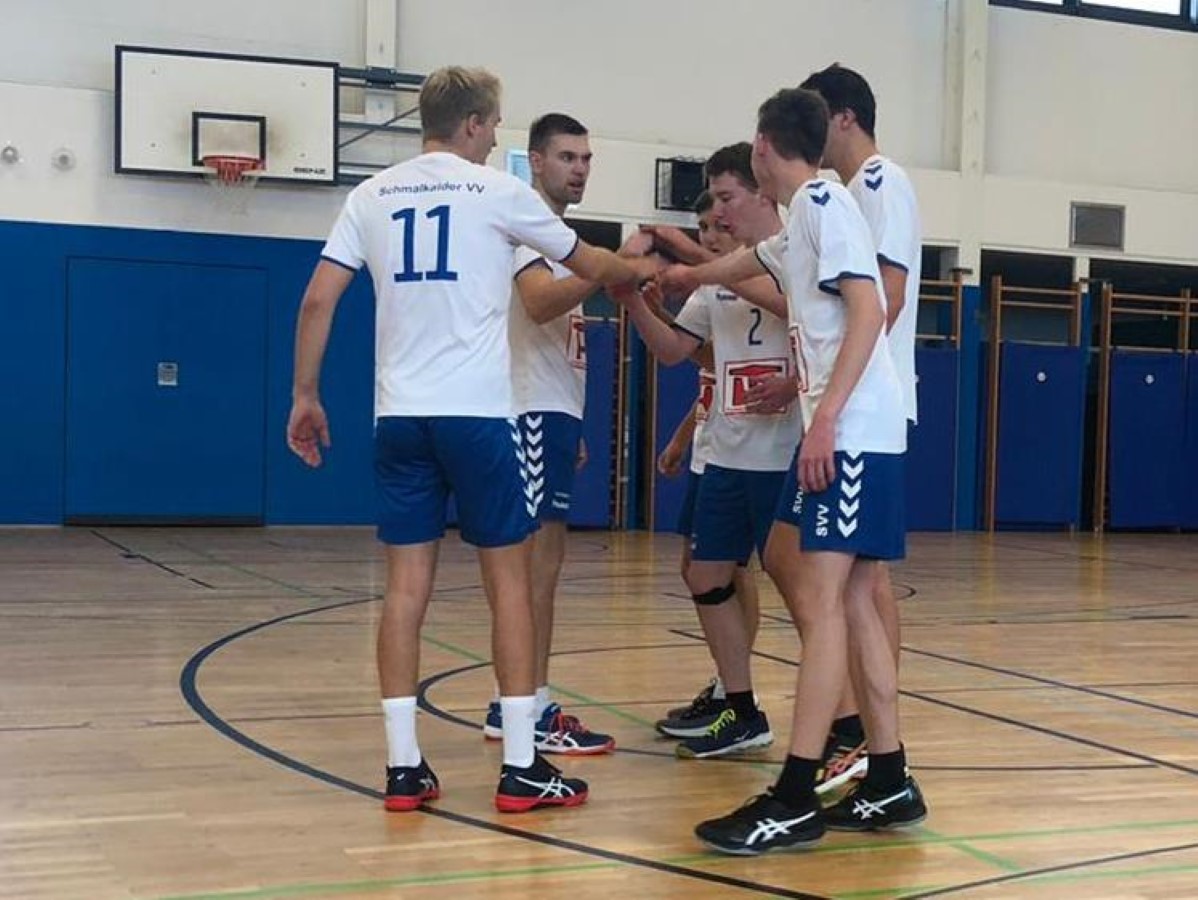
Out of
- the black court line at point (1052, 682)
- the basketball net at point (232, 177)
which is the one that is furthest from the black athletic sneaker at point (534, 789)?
the basketball net at point (232, 177)

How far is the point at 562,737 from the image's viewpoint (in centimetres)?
448

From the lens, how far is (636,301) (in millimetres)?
4359

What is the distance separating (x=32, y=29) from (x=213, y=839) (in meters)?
10.8

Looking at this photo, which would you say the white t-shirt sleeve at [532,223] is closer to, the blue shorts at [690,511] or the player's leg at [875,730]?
the player's leg at [875,730]

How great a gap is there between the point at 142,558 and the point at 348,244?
23.4 ft

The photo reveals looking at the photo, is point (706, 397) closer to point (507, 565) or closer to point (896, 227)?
point (896, 227)

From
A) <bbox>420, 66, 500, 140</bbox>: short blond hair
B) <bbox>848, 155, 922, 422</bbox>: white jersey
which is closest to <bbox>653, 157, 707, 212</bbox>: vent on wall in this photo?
<bbox>848, 155, 922, 422</bbox>: white jersey

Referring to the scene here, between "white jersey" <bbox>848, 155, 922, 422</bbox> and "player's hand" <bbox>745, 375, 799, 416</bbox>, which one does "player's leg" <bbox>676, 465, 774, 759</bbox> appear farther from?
"white jersey" <bbox>848, 155, 922, 422</bbox>

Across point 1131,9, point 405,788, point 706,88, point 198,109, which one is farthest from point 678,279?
point 1131,9

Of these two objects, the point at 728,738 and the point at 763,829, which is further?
the point at 728,738

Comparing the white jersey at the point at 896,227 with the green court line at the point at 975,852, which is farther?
the white jersey at the point at 896,227

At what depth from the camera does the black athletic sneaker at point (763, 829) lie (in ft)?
11.2

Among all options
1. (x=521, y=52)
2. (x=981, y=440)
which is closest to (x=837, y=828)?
(x=521, y=52)

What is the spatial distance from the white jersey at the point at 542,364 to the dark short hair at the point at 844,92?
3.12ft
